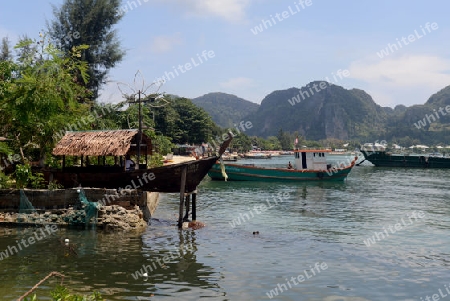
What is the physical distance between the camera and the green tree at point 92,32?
134 ft

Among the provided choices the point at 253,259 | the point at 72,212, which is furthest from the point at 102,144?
the point at 253,259

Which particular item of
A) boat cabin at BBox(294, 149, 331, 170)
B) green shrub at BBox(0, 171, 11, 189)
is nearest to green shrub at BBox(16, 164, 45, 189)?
green shrub at BBox(0, 171, 11, 189)

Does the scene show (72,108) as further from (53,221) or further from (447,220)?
(447,220)

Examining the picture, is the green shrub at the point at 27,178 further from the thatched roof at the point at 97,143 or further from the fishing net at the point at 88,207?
the fishing net at the point at 88,207

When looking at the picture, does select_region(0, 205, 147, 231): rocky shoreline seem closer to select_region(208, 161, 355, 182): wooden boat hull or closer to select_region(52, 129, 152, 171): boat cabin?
select_region(52, 129, 152, 171): boat cabin

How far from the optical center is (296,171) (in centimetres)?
3931

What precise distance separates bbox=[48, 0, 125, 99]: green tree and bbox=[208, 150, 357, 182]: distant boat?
603 inches

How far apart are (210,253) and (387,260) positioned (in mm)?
5347

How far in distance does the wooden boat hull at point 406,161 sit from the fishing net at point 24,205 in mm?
59953

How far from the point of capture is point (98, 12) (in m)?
41.4

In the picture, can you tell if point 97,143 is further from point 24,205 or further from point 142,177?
point 24,205

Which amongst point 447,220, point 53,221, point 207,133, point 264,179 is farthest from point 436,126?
point 53,221

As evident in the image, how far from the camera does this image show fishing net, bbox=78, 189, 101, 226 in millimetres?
14661

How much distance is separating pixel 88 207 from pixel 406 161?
6262 cm
